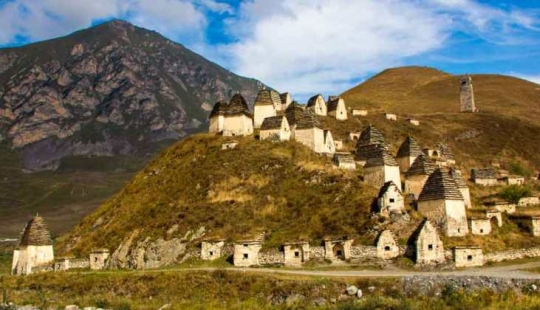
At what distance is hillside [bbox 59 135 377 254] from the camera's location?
41.1 m

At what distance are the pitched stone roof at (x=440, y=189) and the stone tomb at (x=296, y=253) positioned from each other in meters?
9.21

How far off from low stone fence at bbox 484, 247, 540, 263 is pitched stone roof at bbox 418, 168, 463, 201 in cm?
467

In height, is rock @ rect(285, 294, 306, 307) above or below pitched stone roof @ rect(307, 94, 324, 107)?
below

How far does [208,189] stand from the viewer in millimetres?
48594

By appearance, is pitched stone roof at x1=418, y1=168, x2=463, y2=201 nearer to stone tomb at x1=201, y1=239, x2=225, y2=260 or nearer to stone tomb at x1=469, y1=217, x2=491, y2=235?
stone tomb at x1=469, y1=217, x2=491, y2=235

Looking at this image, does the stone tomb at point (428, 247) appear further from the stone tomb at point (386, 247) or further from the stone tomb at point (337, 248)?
the stone tomb at point (337, 248)

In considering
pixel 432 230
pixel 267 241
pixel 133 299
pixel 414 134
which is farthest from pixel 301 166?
pixel 414 134

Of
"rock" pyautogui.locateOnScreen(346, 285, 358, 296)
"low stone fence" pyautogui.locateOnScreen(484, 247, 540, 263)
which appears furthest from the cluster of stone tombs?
"rock" pyautogui.locateOnScreen(346, 285, 358, 296)

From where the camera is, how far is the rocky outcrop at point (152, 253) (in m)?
41.7

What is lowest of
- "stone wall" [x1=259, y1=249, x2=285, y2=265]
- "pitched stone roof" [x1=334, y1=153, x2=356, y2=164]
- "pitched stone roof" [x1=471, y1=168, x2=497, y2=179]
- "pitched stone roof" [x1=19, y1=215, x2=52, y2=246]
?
"stone wall" [x1=259, y1=249, x2=285, y2=265]

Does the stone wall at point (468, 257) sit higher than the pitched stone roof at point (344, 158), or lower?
lower

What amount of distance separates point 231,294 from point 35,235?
21.0 metres

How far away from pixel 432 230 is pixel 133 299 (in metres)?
17.6

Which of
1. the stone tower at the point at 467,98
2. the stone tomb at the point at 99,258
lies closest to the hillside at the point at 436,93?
the stone tower at the point at 467,98
